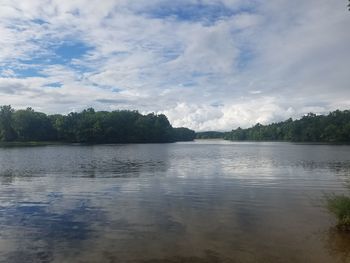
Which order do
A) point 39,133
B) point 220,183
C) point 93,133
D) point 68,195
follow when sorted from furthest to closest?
1. point 93,133
2. point 39,133
3. point 220,183
4. point 68,195

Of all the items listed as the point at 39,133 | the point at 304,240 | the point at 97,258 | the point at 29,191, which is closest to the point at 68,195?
the point at 29,191

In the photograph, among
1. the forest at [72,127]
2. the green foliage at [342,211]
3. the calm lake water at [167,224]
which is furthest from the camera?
the forest at [72,127]

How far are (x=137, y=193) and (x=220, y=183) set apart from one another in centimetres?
735

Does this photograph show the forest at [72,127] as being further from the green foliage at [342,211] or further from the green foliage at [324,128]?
the green foliage at [342,211]

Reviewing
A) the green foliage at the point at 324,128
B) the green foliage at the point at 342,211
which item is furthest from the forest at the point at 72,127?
the green foliage at the point at 342,211

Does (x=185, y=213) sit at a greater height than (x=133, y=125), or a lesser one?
lesser

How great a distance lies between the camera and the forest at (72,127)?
5620 inches

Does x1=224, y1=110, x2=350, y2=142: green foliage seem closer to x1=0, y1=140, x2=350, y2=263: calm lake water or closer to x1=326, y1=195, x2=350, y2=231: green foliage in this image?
x1=0, y1=140, x2=350, y2=263: calm lake water

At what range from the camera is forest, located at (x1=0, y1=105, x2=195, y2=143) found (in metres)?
143

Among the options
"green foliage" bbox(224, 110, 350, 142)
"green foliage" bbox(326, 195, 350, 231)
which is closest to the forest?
"green foliage" bbox(224, 110, 350, 142)

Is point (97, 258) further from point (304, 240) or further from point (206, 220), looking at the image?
point (304, 240)

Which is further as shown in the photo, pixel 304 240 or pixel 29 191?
pixel 29 191

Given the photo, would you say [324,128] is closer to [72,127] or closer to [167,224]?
[72,127]

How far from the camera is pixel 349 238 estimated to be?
12.1m
